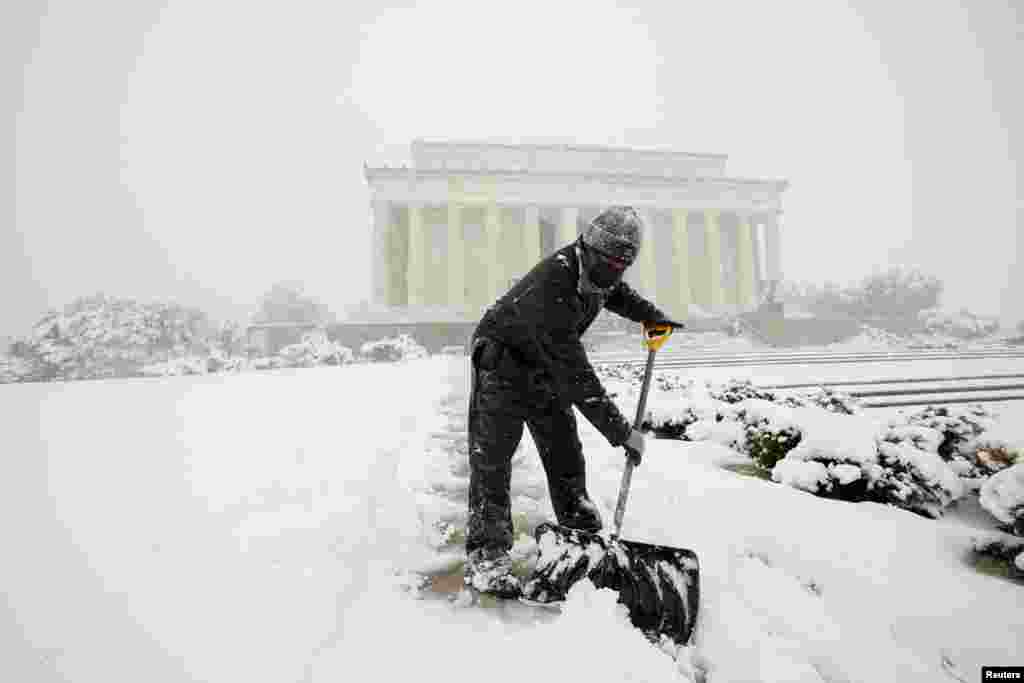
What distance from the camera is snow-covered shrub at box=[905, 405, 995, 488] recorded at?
2.61 metres

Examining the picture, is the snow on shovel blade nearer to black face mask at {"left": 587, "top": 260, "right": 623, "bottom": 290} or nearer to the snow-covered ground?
the snow-covered ground

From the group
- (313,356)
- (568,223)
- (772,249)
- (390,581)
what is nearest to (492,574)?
(390,581)

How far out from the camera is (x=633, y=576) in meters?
1.64

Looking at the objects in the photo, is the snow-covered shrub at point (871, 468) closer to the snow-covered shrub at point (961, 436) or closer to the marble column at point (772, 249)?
the snow-covered shrub at point (961, 436)

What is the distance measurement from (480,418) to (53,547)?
6.12ft

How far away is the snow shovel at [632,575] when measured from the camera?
5.07 ft

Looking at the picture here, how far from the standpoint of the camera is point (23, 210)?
430 feet

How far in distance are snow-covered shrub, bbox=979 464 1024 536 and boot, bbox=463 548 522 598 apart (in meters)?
2.14

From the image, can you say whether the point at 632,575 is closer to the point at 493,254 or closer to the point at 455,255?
the point at 455,255

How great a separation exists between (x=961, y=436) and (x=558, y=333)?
2883mm

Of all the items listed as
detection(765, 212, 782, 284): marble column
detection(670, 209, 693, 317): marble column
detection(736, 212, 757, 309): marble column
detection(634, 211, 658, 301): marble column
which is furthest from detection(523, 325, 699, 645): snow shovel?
detection(765, 212, 782, 284): marble column

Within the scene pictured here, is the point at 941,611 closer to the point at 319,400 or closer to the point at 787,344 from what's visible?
the point at 319,400

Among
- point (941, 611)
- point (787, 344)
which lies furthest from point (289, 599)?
point (787, 344)

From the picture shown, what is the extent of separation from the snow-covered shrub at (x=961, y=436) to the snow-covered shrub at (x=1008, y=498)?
55cm
